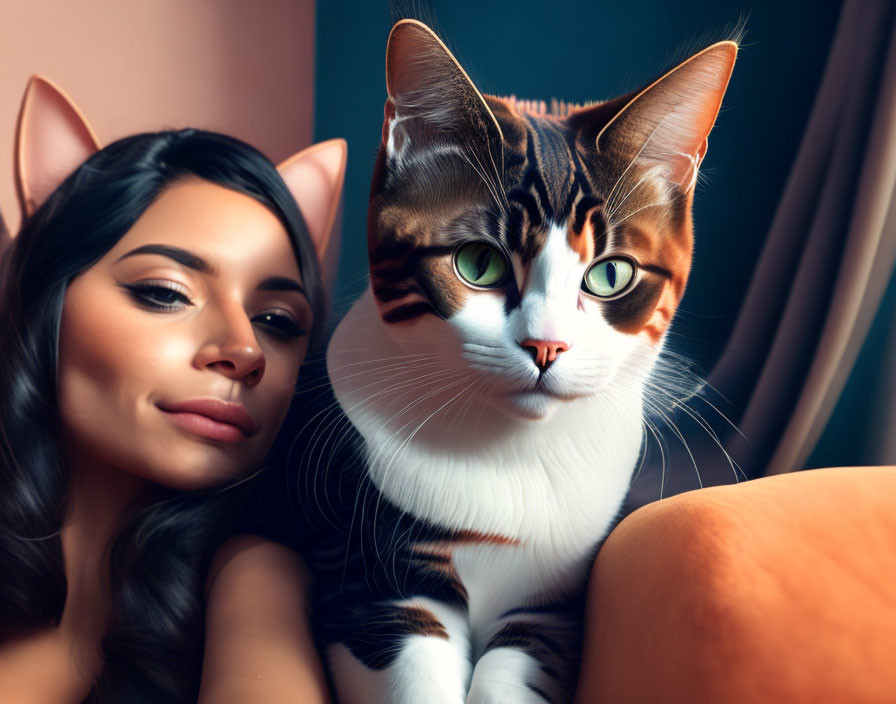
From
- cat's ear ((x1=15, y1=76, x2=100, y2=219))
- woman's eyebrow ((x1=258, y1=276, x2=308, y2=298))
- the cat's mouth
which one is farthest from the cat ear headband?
the cat's mouth

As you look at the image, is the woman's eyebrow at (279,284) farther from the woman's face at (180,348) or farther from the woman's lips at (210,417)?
the woman's lips at (210,417)

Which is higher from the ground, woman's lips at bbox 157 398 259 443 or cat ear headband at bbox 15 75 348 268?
cat ear headband at bbox 15 75 348 268

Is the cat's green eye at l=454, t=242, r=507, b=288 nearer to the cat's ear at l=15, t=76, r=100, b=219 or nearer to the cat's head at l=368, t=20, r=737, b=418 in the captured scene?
the cat's head at l=368, t=20, r=737, b=418

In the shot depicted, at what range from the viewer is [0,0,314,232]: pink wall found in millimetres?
960

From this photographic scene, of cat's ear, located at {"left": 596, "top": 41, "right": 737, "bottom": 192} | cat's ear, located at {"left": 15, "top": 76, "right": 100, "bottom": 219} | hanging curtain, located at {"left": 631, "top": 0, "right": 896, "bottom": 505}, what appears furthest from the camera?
hanging curtain, located at {"left": 631, "top": 0, "right": 896, "bottom": 505}

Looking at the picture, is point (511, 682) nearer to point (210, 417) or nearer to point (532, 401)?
point (532, 401)

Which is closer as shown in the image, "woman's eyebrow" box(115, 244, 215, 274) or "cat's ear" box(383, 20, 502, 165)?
"cat's ear" box(383, 20, 502, 165)

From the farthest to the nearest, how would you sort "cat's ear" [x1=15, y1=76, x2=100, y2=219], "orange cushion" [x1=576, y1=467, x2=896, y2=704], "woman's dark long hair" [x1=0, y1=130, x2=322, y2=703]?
"cat's ear" [x1=15, y1=76, x2=100, y2=219]
"woman's dark long hair" [x1=0, y1=130, x2=322, y2=703]
"orange cushion" [x1=576, y1=467, x2=896, y2=704]

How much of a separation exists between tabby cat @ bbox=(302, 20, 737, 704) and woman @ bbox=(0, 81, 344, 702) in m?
0.16

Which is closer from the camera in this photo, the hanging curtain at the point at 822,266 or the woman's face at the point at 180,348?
the woman's face at the point at 180,348

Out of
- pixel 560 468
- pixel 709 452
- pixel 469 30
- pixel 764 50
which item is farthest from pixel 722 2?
pixel 560 468

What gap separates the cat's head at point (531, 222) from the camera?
1.52ft

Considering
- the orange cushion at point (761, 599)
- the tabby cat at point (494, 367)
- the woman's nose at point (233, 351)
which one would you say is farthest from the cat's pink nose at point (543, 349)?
the woman's nose at point (233, 351)

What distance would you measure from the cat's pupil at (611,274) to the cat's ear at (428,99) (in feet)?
0.36
